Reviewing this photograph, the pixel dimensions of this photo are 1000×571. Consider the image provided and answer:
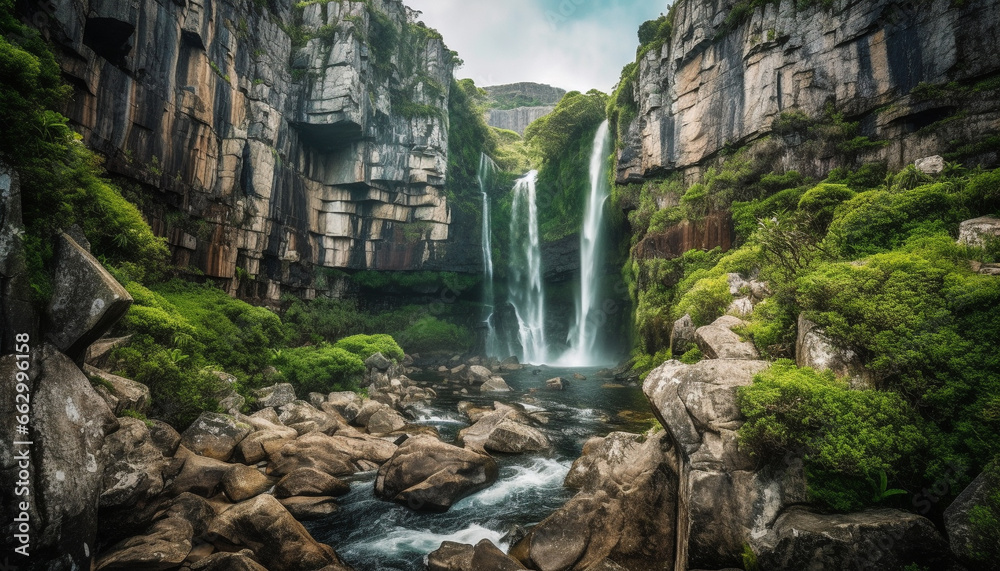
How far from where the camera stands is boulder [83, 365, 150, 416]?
7.89 meters

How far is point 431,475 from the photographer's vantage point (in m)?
9.01

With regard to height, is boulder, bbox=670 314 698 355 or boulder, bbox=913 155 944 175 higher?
boulder, bbox=913 155 944 175

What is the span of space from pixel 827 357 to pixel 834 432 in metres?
1.47

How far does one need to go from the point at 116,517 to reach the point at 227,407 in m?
5.63

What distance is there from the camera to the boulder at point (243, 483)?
8.34 meters

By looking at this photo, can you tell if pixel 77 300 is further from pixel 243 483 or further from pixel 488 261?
pixel 488 261

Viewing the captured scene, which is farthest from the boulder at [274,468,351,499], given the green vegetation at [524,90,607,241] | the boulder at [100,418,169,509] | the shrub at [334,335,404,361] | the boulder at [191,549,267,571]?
the green vegetation at [524,90,607,241]

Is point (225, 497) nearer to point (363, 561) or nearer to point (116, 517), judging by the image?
point (116, 517)

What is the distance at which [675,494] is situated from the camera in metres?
6.83

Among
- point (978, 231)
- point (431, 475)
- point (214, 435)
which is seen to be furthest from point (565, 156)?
point (214, 435)

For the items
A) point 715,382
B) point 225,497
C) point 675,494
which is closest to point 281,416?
point 225,497

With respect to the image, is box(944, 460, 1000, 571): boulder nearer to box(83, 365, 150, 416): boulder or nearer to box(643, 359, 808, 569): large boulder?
box(643, 359, 808, 569): large boulder

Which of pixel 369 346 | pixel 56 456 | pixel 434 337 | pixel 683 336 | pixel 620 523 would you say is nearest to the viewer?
pixel 56 456

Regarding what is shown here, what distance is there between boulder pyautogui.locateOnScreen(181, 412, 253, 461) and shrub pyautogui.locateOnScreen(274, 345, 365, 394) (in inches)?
225
